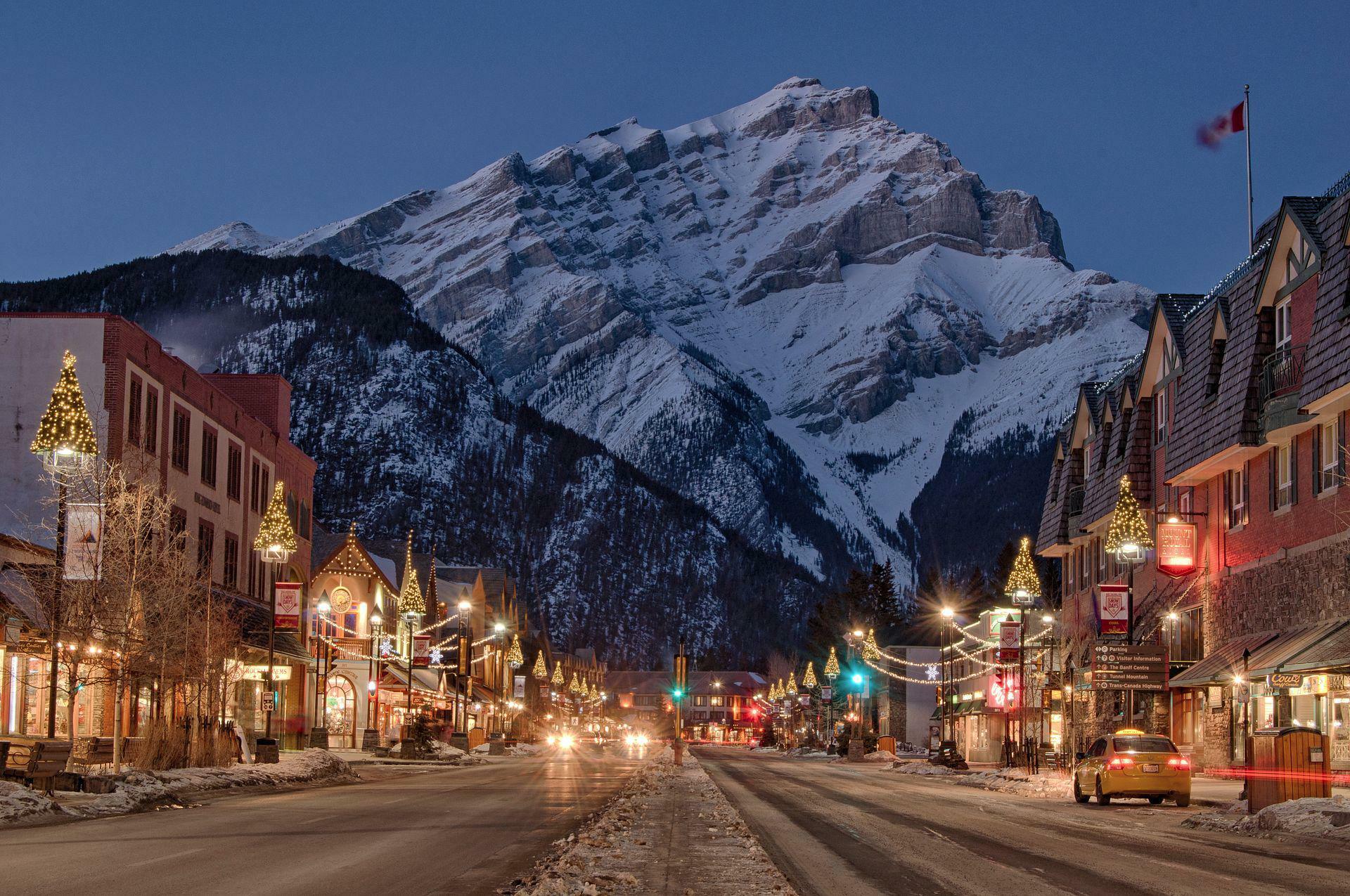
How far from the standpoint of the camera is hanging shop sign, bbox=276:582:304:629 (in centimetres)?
4812

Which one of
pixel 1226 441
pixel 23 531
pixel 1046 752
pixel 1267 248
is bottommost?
pixel 1046 752

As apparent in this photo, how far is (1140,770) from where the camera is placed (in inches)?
1254

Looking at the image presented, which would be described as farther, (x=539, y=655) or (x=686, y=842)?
(x=539, y=655)

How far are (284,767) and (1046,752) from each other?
90.9 feet

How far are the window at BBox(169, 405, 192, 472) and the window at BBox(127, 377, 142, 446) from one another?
3679mm

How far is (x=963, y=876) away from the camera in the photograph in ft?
56.6

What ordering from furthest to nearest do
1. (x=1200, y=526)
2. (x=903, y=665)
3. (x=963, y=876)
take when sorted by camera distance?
(x=903, y=665)
(x=1200, y=526)
(x=963, y=876)

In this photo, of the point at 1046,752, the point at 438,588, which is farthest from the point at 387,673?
the point at 1046,752

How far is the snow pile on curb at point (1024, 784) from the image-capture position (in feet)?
128

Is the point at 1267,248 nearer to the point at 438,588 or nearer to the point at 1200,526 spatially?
the point at 1200,526

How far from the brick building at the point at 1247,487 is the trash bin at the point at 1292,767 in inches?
199

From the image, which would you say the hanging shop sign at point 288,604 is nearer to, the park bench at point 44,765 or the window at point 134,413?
the window at point 134,413

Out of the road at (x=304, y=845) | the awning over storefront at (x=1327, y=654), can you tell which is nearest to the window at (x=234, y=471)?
the road at (x=304, y=845)

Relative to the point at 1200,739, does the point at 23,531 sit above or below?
above
